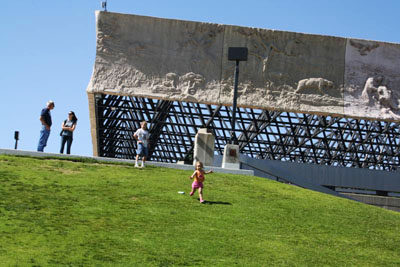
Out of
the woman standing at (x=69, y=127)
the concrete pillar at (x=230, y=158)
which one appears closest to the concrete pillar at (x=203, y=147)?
the concrete pillar at (x=230, y=158)

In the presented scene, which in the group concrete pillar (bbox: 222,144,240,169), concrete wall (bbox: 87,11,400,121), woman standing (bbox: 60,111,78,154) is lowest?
concrete pillar (bbox: 222,144,240,169)

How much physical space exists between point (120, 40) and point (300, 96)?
29.2ft

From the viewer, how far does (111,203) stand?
1227 centimetres

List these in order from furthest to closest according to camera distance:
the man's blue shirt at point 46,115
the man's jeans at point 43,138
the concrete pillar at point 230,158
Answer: the concrete pillar at point 230,158
the man's jeans at point 43,138
the man's blue shirt at point 46,115

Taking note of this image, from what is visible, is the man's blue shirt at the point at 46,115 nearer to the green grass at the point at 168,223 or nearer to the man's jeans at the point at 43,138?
the man's jeans at the point at 43,138

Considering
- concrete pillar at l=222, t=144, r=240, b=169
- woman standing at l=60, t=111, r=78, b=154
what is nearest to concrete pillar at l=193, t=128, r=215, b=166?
concrete pillar at l=222, t=144, r=240, b=169

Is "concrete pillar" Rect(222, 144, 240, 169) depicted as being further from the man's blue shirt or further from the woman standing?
the man's blue shirt

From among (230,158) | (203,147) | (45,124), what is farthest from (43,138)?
(230,158)

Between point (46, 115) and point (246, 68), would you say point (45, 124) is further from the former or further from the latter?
point (246, 68)

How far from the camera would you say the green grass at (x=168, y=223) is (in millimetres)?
9547

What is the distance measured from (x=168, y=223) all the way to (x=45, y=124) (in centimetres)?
713

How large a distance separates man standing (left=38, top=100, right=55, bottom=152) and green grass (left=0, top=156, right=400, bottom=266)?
1.63 meters

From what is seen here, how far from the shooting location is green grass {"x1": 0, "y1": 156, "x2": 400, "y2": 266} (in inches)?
376

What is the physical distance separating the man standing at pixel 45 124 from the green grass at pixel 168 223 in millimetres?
1628
